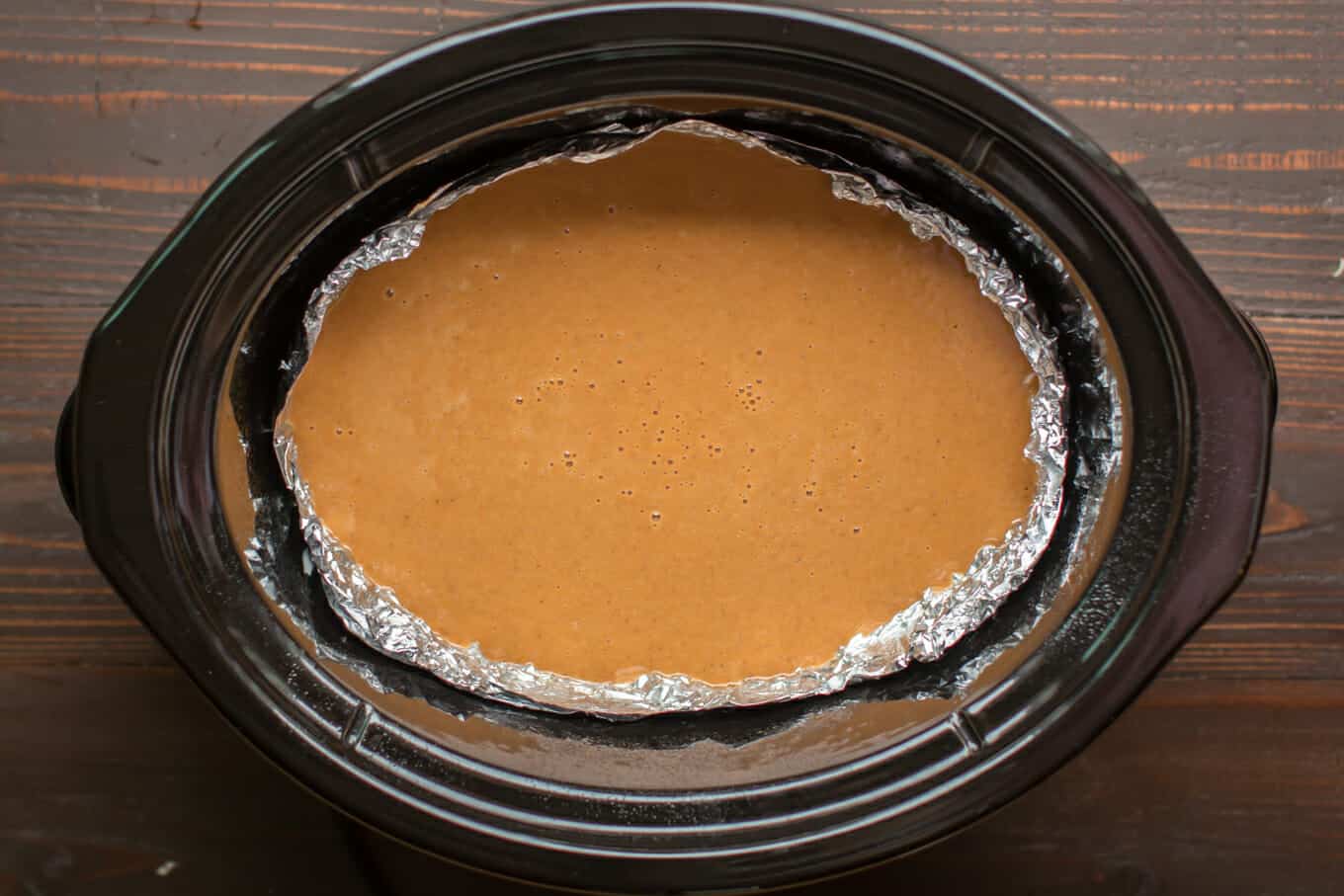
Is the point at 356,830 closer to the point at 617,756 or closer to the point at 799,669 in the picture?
the point at 617,756

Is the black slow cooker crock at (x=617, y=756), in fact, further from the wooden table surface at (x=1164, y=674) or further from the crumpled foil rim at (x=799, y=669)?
the wooden table surface at (x=1164, y=674)

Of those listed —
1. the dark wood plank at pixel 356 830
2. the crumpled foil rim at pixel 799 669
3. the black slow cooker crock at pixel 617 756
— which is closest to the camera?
the black slow cooker crock at pixel 617 756

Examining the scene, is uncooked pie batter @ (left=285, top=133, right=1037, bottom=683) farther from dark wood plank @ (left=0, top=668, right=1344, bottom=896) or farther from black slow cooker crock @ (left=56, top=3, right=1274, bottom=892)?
dark wood plank @ (left=0, top=668, right=1344, bottom=896)

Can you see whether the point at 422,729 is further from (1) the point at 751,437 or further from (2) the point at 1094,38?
(2) the point at 1094,38

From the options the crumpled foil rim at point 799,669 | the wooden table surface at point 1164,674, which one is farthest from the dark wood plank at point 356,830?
the crumpled foil rim at point 799,669

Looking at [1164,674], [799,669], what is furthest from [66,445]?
[1164,674]

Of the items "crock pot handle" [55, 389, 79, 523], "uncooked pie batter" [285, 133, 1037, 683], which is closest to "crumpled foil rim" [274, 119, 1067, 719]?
"uncooked pie batter" [285, 133, 1037, 683]
